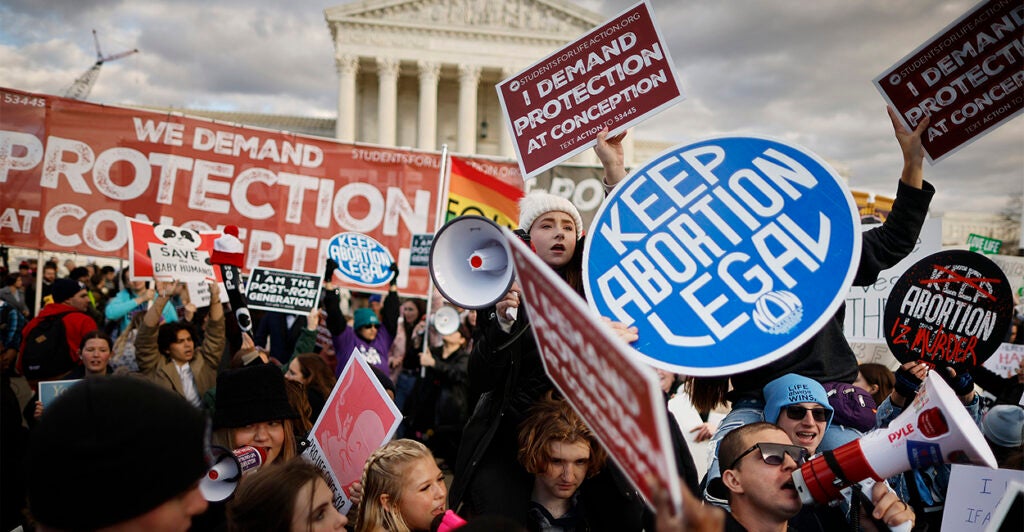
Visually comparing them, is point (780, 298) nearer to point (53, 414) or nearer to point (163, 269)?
point (53, 414)

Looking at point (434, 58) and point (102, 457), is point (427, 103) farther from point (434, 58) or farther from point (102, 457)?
point (102, 457)

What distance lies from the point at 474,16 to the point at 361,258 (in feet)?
Answer: 153

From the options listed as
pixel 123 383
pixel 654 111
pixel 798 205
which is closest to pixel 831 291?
pixel 798 205

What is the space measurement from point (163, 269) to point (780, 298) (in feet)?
17.4

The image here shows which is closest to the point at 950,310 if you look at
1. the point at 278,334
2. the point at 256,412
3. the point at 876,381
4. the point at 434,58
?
the point at 876,381

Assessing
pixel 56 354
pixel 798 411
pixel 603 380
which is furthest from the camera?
pixel 56 354

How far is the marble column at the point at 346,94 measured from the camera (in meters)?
48.8

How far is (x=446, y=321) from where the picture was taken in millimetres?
7969

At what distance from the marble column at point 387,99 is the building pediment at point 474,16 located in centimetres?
278

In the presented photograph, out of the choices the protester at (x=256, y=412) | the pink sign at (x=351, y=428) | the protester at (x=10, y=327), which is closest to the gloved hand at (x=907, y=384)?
the pink sign at (x=351, y=428)

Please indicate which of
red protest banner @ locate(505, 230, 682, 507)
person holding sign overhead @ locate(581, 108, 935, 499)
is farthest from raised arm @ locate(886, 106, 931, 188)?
Answer: red protest banner @ locate(505, 230, 682, 507)

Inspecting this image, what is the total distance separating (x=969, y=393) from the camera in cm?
365

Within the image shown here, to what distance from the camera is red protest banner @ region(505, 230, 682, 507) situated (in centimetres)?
102

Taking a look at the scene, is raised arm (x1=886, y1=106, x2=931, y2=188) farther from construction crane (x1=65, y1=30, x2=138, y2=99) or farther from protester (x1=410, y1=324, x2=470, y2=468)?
construction crane (x1=65, y1=30, x2=138, y2=99)
